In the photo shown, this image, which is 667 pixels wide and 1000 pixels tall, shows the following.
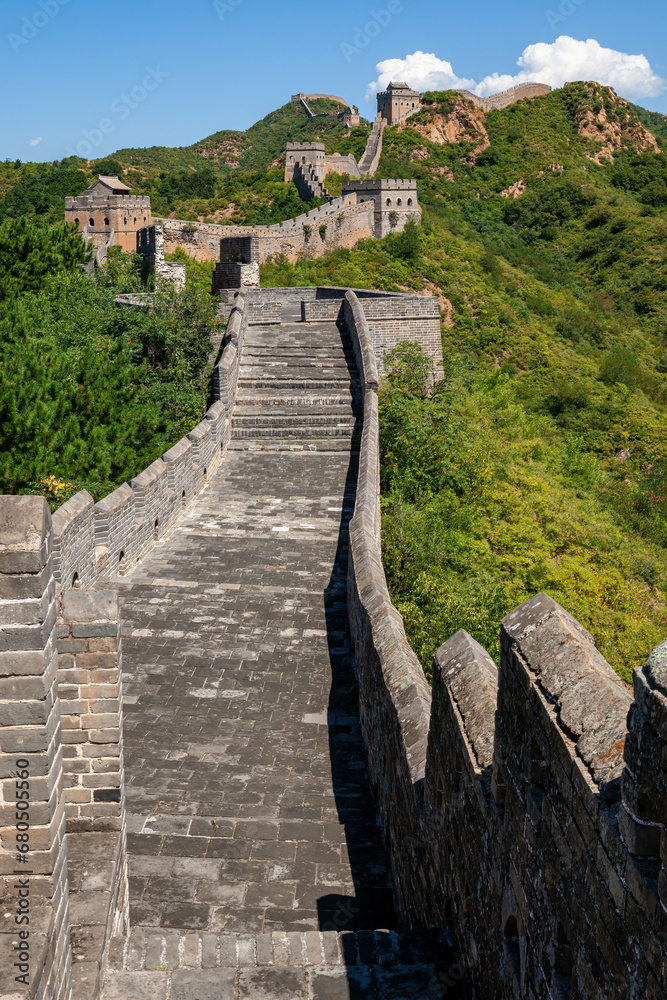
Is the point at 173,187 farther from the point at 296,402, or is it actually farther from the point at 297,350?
the point at 296,402

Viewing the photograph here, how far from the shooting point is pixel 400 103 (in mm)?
75250

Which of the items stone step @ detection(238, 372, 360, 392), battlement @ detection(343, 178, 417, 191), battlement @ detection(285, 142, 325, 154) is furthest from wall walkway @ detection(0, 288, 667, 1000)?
battlement @ detection(285, 142, 325, 154)

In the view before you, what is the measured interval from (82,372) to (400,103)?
69.1 meters

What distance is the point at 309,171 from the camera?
5841 centimetres

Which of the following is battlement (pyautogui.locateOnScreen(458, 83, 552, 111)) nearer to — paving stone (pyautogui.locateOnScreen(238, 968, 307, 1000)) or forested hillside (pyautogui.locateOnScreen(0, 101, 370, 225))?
forested hillside (pyautogui.locateOnScreen(0, 101, 370, 225))

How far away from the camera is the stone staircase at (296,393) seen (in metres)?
15.5

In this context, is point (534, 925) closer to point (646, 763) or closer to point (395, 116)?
point (646, 763)

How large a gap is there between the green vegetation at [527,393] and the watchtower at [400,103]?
4012 millimetres

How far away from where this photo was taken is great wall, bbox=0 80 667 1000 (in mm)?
2484

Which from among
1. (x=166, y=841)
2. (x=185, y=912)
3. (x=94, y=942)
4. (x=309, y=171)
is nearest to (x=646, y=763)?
(x=94, y=942)

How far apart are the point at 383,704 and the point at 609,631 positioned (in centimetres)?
908

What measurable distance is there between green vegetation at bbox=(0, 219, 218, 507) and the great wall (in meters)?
2.55

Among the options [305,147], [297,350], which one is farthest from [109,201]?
[297,350]

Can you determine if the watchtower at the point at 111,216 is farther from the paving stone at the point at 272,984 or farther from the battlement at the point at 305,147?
the paving stone at the point at 272,984
